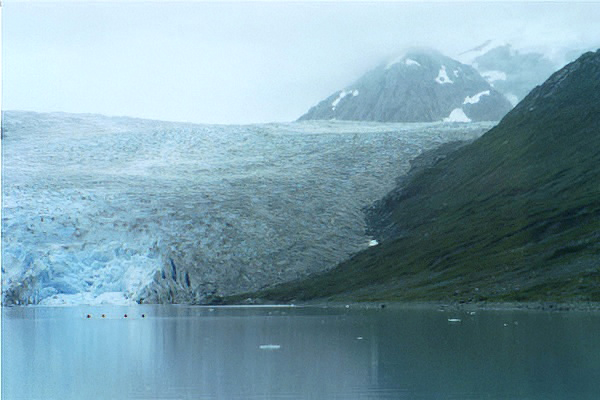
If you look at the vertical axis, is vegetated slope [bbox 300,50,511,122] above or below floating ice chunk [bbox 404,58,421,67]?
below

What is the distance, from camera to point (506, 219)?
5106cm

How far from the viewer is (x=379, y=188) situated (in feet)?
212

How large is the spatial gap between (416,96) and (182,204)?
110 metres

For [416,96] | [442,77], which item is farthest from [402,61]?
[416,96]

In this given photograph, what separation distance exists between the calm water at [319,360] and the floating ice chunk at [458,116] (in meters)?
134

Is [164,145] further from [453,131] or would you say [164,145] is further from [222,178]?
[453,131]

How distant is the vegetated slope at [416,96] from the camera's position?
158m

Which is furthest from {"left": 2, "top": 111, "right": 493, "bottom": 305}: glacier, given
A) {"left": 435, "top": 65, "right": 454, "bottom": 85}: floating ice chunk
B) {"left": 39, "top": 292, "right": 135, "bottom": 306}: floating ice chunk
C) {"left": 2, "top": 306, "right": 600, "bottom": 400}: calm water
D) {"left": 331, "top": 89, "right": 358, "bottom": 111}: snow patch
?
{"left": 435, "top": 65, "right": 454, "bottom": 85}: floating ice chunk

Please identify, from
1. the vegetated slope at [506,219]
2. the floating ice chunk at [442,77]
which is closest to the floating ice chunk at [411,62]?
the floating ice chunk at [442,77]

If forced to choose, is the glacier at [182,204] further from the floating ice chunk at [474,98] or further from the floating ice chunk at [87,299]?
the floating ice chunk at [474,98]

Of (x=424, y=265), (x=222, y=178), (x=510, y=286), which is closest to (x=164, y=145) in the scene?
(x=222, y=178)

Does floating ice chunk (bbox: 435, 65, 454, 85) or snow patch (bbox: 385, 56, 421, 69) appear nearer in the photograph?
floating ice chunk (bbox: 435, 65, 454, 85)

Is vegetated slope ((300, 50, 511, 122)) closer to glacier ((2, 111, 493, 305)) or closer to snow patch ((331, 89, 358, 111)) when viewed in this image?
snow patch ((331, 89, 358, 111))

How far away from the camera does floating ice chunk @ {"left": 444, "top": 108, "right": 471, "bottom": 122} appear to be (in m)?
160
